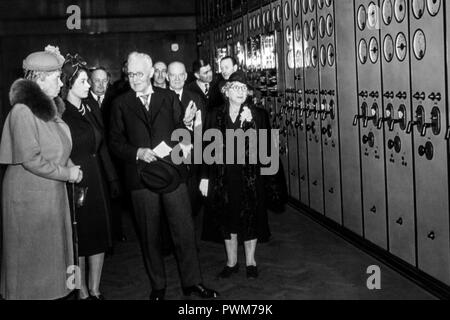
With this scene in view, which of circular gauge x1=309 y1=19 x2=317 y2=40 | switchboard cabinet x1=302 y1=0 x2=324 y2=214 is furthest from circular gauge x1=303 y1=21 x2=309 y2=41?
circular gauge x1=309 y1=19 x2=317 y2=40

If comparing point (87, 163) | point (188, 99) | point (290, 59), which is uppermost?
point (290, 59)

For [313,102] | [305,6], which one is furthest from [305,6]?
[313,102]

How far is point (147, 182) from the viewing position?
4410 millimetres

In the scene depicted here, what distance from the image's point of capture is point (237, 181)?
5.12 metres

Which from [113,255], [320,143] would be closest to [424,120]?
[320,143]

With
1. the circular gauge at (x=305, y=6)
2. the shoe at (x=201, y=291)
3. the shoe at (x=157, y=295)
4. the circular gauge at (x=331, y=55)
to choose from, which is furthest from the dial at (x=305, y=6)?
the shoe at (x=157, y=295)

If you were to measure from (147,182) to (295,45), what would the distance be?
3888 millimetres

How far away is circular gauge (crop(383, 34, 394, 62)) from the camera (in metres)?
5.19

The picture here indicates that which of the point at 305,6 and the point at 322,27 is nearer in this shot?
the point at 322,27

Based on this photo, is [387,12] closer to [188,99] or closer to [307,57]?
[188,99]

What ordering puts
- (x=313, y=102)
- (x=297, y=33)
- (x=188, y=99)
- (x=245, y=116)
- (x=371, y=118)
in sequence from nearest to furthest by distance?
(x=245, y=116), (x=371, y=118), (x=188, y=99), (x=313, y=102), (x=297, y=33)

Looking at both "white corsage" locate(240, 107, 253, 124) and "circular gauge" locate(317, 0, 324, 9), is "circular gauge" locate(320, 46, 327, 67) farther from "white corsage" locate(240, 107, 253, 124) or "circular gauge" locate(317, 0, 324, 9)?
"white corsage" locate(240, 107, 253, 124)

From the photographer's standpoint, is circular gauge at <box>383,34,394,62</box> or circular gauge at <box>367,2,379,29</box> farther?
circular gauge at <box>367,2,379,29</box>

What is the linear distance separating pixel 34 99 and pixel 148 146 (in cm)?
99
